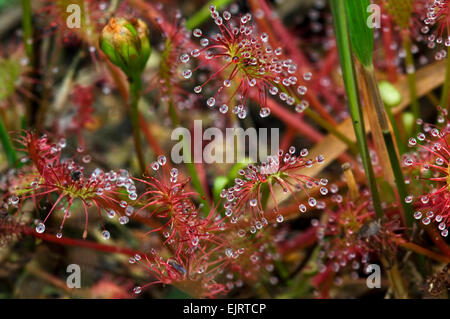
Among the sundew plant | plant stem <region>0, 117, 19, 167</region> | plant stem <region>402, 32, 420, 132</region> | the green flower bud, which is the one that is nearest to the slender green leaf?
the sundew plant

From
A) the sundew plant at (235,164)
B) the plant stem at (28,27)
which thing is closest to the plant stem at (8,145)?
the sundew plant at (235,164)

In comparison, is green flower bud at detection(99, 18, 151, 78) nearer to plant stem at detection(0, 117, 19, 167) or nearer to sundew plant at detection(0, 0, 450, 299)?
sundew plant at detection(0, 0, 450, 299)

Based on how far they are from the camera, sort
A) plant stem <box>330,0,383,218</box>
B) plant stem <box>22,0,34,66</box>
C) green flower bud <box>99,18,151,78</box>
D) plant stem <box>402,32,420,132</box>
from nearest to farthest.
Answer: plant stem <box>330,0,383,218</box> → green flower bud <box>99,18,151,78</box> → plant stem <box>402,32,420,132</box> → plant stem <box>22,0,34,66</box>

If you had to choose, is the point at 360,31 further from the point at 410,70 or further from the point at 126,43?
the point at 126,43

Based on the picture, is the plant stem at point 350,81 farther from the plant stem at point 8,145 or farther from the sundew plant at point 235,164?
the plant stem at point 8,145

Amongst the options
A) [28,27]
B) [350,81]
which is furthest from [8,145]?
[350,81]
